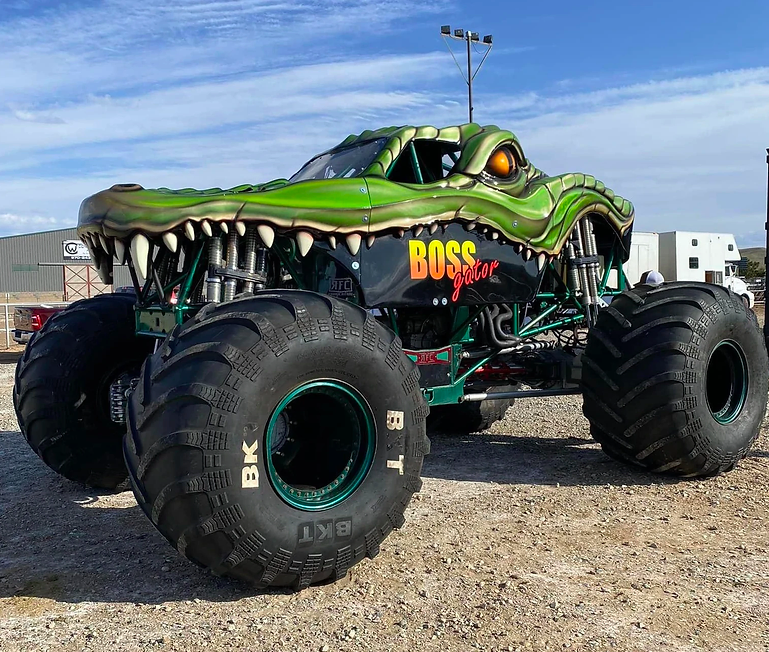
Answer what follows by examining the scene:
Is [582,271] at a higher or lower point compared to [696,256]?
lower

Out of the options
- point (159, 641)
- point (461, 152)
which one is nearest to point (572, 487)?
point (461, 152)

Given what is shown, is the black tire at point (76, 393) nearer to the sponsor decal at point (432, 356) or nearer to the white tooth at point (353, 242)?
the white tooth at point (353, 242)

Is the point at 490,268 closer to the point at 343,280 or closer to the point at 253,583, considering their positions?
the point at 343,280

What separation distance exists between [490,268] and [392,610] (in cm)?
274

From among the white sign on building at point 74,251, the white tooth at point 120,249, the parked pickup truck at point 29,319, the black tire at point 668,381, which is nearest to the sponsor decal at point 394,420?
the white tooth at point 120,249

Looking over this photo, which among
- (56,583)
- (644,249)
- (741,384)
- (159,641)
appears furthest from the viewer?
(644,249)

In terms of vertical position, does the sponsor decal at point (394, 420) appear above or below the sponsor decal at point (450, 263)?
below

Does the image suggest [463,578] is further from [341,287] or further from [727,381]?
[727,381]

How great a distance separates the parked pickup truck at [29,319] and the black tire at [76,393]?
11.8 m

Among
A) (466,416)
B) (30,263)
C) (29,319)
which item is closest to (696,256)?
(29,319)

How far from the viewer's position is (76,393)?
5.51 meters

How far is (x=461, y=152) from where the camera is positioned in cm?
574

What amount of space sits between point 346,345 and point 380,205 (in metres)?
1.39

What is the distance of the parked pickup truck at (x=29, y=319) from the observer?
663 inches
